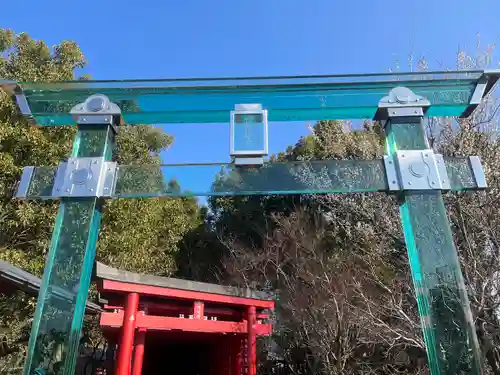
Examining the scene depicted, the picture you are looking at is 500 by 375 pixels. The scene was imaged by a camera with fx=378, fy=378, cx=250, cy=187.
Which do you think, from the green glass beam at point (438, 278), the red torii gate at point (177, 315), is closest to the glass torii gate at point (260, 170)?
the green glass beam at point (438, 278)

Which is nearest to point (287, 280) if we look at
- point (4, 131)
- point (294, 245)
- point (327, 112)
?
point (294, 245)

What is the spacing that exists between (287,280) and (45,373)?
328 inches

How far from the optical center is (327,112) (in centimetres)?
260

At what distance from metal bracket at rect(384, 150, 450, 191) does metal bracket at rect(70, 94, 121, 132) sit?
Result: 5.75ft

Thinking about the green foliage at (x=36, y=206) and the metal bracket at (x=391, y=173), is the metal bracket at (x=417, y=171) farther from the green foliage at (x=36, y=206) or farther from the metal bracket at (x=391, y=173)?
the green foliage at (x=36, y=206)

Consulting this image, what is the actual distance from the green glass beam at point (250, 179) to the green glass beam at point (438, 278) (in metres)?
0.20

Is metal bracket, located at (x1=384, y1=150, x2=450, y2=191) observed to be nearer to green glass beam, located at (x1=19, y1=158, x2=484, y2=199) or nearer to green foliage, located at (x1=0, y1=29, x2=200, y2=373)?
green glass beam, located at (x1=19, y1=158, x2=484, y2=199)

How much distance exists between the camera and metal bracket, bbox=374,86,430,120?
2371mm

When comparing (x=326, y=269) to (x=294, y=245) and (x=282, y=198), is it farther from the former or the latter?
(x=282, y=198)

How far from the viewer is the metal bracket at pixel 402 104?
237 cm

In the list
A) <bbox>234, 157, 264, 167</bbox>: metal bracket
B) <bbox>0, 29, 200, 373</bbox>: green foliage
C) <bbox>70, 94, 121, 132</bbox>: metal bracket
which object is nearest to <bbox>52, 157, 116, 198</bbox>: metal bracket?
<bbox>70, 94, 121, 132</bbox>: metal bracket

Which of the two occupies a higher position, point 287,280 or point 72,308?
point 287,280

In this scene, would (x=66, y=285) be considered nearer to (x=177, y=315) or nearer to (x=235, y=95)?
(x=235, y=95)

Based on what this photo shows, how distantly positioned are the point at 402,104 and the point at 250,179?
1.07 m
